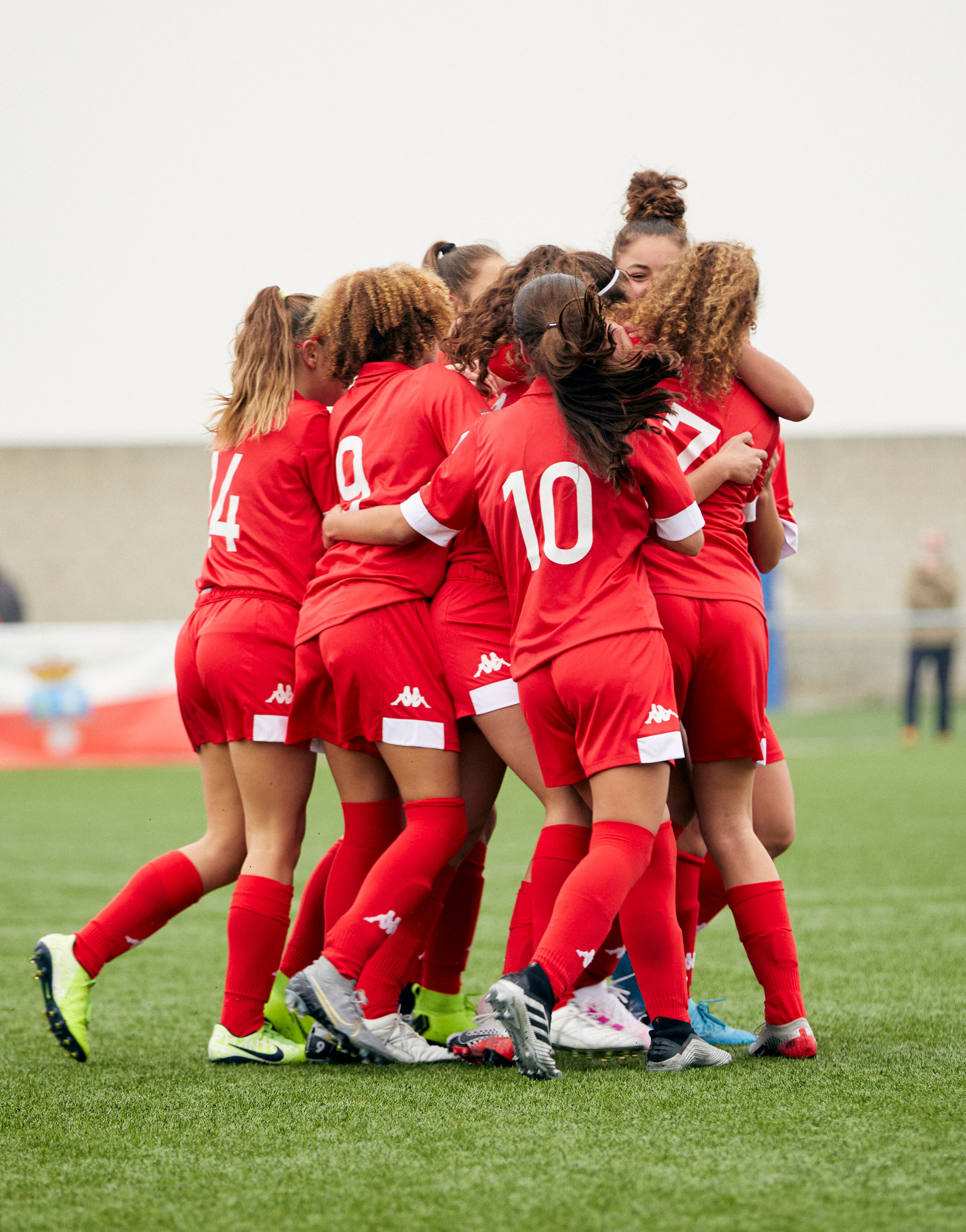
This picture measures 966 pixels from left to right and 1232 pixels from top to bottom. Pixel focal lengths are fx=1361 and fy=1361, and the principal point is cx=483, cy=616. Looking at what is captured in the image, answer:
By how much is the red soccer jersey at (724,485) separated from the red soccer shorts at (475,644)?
349 mm

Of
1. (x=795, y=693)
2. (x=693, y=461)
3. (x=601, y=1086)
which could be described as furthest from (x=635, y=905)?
(x=795, y=693)

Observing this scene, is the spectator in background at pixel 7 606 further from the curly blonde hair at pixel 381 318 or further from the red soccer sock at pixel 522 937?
the red soccer sock at pixel 522 937

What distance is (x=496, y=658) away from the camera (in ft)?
9.51

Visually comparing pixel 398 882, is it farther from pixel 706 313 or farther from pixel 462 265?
pixel 462 265

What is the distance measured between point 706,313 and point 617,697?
0.84 m

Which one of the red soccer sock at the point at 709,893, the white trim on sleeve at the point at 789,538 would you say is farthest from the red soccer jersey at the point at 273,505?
the red soccer sock at the point at 709,893

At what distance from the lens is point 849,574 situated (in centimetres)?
1866

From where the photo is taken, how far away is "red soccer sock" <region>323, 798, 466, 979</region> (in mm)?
2801

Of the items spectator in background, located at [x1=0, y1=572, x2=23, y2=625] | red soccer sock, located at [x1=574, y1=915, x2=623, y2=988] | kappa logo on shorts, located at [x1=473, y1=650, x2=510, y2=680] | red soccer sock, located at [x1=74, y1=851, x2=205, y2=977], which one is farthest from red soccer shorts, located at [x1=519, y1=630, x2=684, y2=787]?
spectator in background, located at [x1=0, y1=572, x2=23, y2=625]

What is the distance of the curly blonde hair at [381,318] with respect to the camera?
120 inches

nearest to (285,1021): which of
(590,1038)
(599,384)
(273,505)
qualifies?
(590,1038)

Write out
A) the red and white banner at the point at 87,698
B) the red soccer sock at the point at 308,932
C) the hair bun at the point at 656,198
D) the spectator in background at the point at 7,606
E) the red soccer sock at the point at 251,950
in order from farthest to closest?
the spectator in background at the point at 7,606 → the red and white banner at the point at 87,698 → the red soccer sock at the point at 308,932 → the hair bun at the point at 656,198 → the red soccer sock at the point at 251,950

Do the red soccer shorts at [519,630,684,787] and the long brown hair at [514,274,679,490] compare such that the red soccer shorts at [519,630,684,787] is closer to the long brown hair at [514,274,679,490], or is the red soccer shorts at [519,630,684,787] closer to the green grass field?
the long brown hair at [514,274,679,490]

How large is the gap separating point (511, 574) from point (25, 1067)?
1501 mm
